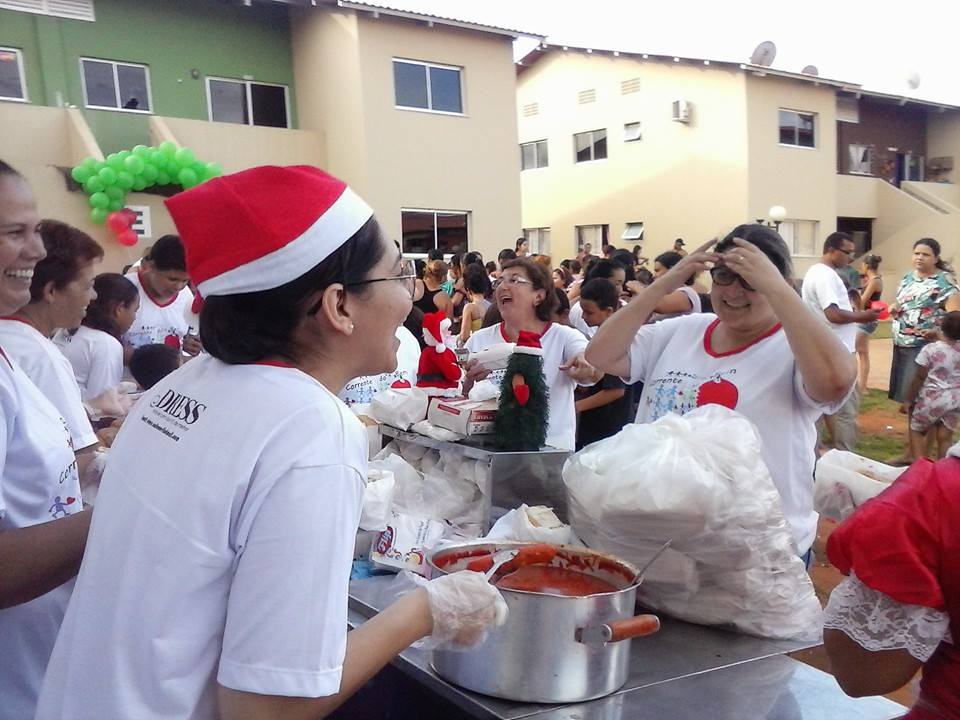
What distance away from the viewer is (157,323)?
188 inches

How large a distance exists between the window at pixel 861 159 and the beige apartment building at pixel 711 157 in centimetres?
4

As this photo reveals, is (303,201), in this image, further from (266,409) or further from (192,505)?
(192,505)

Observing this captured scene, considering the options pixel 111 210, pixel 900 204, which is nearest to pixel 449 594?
pixel 111 210

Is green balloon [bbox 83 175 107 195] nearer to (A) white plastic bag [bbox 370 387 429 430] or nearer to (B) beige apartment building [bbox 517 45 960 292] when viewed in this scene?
(A) white plastic bag [bbox 370 387 429 430]

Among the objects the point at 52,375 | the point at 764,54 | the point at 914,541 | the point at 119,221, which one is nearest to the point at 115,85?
the point at 119,221

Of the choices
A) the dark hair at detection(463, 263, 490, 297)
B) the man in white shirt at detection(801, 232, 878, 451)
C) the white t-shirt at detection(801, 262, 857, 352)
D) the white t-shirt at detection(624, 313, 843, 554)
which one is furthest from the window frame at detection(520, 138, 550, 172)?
the white t-shirt at detection(624, 313, 843, 554)

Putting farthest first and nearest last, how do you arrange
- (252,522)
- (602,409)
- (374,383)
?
(602,409)
(374,383)
(252,522)

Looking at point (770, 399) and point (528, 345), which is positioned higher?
point (528, 345)

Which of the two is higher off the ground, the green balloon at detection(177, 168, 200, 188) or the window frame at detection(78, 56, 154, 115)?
the window frame at detection(78, 56, 154, 115)

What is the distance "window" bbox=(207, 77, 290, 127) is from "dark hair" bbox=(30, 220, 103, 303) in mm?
10554

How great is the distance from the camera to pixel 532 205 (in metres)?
21.5

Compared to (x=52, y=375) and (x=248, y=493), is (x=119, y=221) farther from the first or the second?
(x=248, y=493)

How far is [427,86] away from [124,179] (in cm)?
546

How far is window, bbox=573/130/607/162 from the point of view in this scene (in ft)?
65.0
